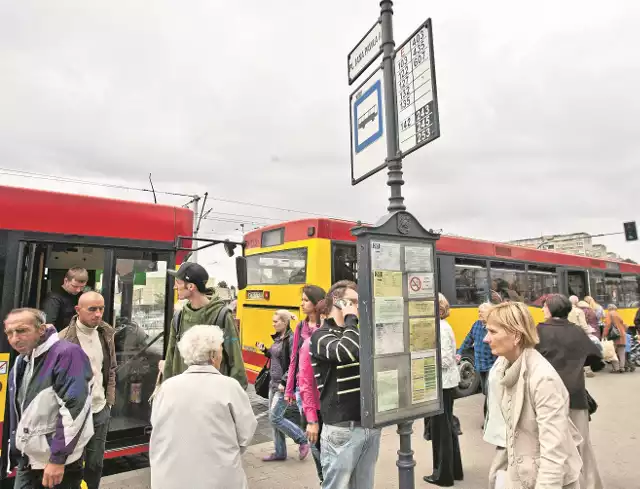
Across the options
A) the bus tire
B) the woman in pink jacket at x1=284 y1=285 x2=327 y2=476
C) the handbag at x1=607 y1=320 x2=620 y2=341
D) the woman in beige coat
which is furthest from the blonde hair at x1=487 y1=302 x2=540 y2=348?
the handbag at x1=607 y1=320 x2=620 y2=341

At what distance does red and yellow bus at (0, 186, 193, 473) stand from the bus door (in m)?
10.8

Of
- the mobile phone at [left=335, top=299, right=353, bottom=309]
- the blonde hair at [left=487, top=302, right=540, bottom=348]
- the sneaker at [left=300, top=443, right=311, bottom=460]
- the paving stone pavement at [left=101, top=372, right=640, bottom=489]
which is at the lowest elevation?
the paving stone pavement at [left=101, top=372, right=640, bottom=489]

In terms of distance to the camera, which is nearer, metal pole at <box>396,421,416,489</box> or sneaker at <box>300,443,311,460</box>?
metal pole at <box>396,421,416,489</box>

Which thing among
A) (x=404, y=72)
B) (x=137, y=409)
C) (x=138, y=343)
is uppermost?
(x=404, y=72)

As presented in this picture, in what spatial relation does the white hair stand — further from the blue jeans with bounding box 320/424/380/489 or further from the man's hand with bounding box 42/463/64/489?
the man's hand with bounding box 42/463/64/489

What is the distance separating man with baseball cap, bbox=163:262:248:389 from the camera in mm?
3396

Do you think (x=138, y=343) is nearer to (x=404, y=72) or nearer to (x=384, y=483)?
(x=384, y=483)

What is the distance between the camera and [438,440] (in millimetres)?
4320

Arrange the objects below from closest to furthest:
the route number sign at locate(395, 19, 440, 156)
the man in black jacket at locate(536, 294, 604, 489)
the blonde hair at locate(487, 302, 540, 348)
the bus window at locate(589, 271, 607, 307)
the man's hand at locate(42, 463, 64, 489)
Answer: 1. the blonde hair at locate(487, 302, 540, 348)
2. the man's hand at locate(42, 463, 64, 489)
3. the route number sign at locate(395, 19, 440, 156)
4. the man in black jacket at locate(536, 294, 604, 489)
5. the bus window at locate(589, 271, 607, 307)

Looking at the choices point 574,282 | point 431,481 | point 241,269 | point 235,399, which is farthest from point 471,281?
point 235,399

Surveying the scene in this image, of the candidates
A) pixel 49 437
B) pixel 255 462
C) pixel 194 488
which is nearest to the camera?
pixel 194 488

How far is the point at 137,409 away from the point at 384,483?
8.91 ft

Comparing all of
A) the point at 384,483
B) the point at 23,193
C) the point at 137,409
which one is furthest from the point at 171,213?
the point at 384,483

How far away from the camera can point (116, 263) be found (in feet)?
15.0
